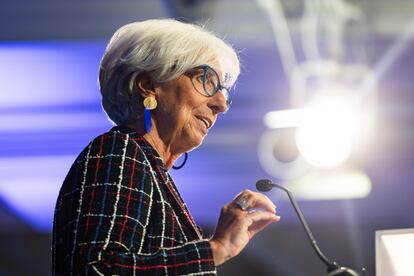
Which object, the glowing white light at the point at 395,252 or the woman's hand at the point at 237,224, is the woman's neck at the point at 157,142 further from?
the glowing white light at the point at 395,252

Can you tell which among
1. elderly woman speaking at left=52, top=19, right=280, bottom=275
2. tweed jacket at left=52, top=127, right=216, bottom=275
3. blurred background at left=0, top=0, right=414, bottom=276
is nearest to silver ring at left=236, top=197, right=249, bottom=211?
elderly woman speaking at left=52, top=19, right=280, bottom=275

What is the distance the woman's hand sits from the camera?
1.42 meters

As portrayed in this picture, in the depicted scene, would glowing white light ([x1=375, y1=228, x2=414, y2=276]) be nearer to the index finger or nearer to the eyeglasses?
the index finger

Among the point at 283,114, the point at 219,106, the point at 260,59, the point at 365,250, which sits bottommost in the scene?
the point at 365,250

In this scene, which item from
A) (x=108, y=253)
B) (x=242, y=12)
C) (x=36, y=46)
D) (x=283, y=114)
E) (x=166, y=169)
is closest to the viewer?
(x=108, y=253)

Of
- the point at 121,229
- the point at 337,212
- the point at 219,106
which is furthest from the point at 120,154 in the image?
the point at 337,212

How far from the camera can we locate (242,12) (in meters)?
3.86

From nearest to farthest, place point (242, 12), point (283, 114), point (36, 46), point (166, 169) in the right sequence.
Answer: point (166, 169) < point (242, 12) < point (36, 46) < point (283, 114)

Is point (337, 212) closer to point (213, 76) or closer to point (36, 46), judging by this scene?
point (36, 46)


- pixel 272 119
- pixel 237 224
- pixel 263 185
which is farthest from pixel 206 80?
pixel 272 119

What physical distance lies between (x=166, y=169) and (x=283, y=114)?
2891 mm

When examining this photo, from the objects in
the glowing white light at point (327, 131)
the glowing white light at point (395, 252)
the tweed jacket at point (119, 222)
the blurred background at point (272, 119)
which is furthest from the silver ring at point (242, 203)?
the glowing white light at point (327, 131)

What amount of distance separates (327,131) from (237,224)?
2.89 m

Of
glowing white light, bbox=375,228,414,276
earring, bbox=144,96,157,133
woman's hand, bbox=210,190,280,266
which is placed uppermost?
earring, bbox=144,96,157,133
